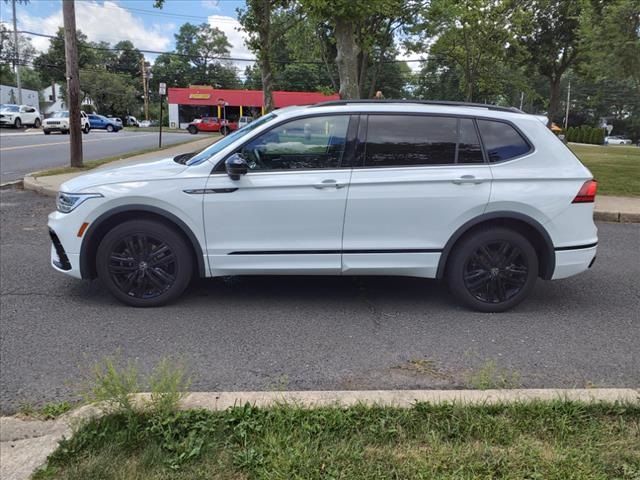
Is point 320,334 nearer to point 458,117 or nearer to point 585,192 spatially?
point 458,117

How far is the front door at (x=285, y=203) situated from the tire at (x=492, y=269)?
1.05m

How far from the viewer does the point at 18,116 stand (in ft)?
132

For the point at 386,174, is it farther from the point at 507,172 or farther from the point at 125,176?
the point at 125,176

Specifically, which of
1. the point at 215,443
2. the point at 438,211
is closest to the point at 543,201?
the point at 438,211

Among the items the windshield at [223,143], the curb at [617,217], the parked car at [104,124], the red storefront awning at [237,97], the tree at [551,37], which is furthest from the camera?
the red storefront awning at [237,97]

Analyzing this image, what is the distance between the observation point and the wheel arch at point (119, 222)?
15.1ft

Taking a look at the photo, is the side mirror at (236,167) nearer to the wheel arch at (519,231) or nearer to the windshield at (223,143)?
the windshield at (223,143)

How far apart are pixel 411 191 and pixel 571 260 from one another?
59.5 inches

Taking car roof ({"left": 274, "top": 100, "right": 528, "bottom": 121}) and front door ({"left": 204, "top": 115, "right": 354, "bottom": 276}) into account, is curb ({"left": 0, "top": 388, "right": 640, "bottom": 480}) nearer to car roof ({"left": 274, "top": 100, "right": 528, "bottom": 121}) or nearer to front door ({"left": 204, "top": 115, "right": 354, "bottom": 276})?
front door ({"left": 204, "top": 115, "right": 354, "bottom": 276})

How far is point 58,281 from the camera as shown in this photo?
5.51 m

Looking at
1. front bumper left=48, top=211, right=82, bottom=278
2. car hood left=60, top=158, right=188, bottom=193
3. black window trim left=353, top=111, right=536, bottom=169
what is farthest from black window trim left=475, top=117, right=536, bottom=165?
front bumper left=48, top=211, right=82, bottom=278

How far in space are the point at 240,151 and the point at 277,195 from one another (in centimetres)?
50

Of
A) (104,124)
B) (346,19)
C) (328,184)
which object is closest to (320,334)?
(328,184)

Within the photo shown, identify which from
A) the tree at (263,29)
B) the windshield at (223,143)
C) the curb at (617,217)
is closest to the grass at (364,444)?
the windshield at (223,143)
